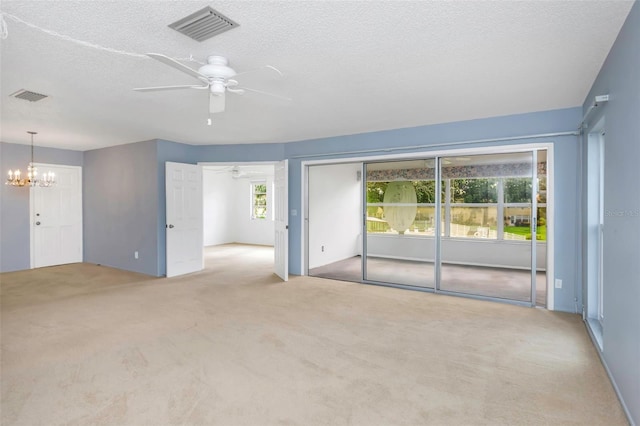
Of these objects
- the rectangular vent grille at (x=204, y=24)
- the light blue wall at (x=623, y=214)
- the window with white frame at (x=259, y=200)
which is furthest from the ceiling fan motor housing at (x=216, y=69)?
the window with white frame at (x=259, y=200)

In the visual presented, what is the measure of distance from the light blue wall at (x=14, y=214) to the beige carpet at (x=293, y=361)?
6.91 ft

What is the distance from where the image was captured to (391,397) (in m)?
2.31

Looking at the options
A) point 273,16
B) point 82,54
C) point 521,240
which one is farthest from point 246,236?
point 273,16

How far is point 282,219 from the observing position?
5926mm

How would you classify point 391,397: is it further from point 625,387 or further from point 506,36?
point 506,36

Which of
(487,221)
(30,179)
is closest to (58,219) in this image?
A: (30,179)

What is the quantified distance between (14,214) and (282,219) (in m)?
5.02

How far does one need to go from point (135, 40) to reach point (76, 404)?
7.96 feet

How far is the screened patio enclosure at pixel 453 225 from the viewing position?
5719 millimetres

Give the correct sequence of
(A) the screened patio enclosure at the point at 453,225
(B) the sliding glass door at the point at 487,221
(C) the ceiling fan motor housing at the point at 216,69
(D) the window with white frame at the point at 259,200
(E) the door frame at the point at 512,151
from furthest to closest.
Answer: (D) the window with white frame at the point at 259,200, (B) the sliding glass door at the point at 487,221, (A) the screened patio enclosure at the point at 453,225, (E) the door frame at the point at 512,151, (C) the ceiling fan motor housing at the point at 216,69

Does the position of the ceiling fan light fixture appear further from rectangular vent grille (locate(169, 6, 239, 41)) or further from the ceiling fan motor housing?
rectangular vent grille (locate(169, 6, 239, 41))

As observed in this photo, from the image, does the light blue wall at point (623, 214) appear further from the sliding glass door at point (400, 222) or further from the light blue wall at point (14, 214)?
the light blue wall at point (14, 214)

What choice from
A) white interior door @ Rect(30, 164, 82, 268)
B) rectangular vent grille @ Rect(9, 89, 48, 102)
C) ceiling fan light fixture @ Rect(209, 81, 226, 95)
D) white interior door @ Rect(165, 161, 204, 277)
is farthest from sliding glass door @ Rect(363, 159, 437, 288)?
white interior door @ Rect(30, 164, 82, 268)

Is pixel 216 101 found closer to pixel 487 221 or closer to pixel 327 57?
pixel 327 57
